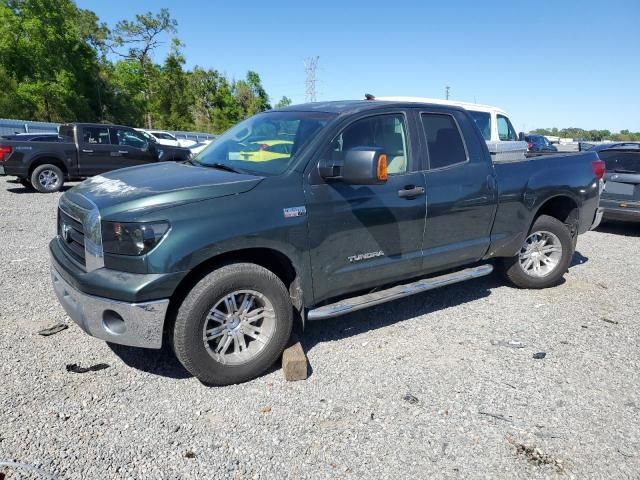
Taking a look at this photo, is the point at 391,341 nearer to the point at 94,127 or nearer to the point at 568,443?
the point at 568,443

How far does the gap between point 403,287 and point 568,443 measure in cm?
168

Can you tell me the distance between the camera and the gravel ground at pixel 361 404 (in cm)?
261

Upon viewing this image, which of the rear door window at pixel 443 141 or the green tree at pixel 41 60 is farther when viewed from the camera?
the green tree at pixel 41 60

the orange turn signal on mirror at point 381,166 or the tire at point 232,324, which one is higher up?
the orange turn signal on mirror at point 381,166

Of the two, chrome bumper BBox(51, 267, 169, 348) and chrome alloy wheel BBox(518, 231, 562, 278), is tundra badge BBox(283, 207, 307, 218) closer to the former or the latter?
chrome bumper BBox(51, 267, 169, 348)

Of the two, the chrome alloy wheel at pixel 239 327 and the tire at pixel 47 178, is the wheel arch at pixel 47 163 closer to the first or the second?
the tire at pixel 47 178

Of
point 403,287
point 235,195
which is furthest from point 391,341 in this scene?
point 235,195

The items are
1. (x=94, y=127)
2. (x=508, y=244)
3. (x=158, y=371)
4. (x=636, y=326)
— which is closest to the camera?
(x=158, y=371)

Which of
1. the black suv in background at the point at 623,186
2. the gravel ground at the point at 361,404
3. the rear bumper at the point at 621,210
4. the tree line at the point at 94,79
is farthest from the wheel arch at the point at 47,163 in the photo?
the tree line at the point at 94,79

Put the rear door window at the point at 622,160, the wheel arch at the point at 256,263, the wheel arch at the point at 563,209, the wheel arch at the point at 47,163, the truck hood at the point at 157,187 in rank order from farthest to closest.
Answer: the wheel arch at the point at 47,163, the rear door window at the point at 622,160, the wheel arch at the point at 563,209, the wheel arch at the point at 256,263, the truck hood at the point at 157,187

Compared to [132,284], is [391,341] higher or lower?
lower

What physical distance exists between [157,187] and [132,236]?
0.45 meters

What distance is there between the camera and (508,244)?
4.86 m

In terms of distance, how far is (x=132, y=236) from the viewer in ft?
9.67
